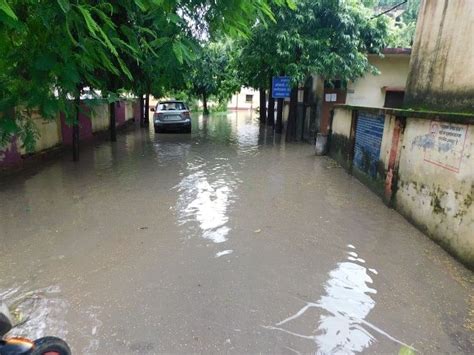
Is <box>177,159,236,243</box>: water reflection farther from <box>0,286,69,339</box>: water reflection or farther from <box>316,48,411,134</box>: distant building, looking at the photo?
<box>316,48,411,134</box>: distant building

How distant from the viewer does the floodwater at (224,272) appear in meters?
2.69

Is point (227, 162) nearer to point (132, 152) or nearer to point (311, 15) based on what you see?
point (132, 152)

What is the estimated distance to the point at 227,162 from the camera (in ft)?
31.1

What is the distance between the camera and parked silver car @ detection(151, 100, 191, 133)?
1520 centimetres

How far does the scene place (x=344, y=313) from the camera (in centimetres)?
299

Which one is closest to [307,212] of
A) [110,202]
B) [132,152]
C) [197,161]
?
[110,202]

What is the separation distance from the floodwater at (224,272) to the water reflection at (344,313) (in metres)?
0.01

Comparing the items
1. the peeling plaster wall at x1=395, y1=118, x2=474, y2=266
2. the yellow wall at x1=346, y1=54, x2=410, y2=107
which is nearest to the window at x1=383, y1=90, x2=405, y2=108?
the yellow wall at x1=346, y1=54, x2=410, y2=107

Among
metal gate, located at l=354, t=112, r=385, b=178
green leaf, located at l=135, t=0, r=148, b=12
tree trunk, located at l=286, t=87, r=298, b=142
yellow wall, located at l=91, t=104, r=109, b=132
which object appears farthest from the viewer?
yellow wall, located at l=91, t=104, r=109, b=132

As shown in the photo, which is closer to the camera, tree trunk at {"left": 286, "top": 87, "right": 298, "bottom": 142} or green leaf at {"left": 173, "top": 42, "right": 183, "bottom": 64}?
green leaf at {"left": 173, "top": 42, "right": 183, "bottom": 64}

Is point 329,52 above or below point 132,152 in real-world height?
above

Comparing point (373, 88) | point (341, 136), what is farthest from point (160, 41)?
point (373, 88)

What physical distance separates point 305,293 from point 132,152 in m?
8.59

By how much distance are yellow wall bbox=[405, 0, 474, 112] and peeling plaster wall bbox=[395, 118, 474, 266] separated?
2.25 ft
